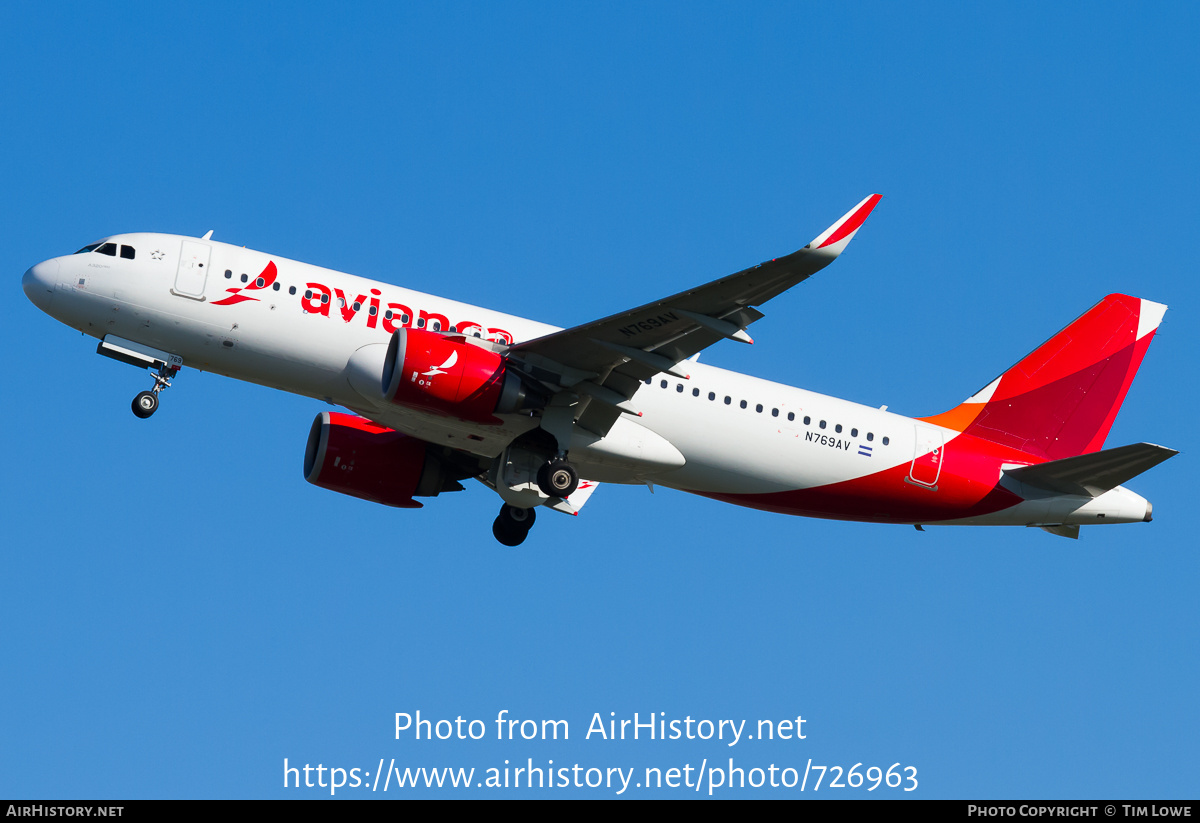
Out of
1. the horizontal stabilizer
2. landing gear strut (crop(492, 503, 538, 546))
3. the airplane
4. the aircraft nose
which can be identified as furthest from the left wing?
the aircraft nose

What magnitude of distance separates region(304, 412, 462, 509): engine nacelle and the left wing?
5398 mm

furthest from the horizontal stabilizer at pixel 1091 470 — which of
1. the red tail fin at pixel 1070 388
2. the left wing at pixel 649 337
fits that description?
the left wing at pixel 649 337

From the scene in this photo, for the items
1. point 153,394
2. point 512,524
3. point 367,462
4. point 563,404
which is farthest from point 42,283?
point 512,524

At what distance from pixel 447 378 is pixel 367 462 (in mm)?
6168

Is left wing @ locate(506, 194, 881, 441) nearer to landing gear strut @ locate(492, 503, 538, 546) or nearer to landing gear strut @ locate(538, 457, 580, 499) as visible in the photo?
landing gear strut @ locate(538, 457, 580, 499)

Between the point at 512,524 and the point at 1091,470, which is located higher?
the point at 1091,470

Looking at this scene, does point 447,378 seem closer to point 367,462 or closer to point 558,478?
point 558,478

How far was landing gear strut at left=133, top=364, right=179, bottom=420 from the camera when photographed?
2814cm

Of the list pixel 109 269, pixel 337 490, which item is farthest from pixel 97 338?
pixel 337 490

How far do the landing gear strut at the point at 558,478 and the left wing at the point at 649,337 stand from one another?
59 cm

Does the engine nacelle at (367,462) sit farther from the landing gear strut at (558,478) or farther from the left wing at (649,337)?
the left wing at (649,337)

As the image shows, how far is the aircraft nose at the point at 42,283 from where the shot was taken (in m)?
28.0

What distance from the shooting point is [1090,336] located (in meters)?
34.2

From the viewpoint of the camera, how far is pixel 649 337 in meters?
27.0
